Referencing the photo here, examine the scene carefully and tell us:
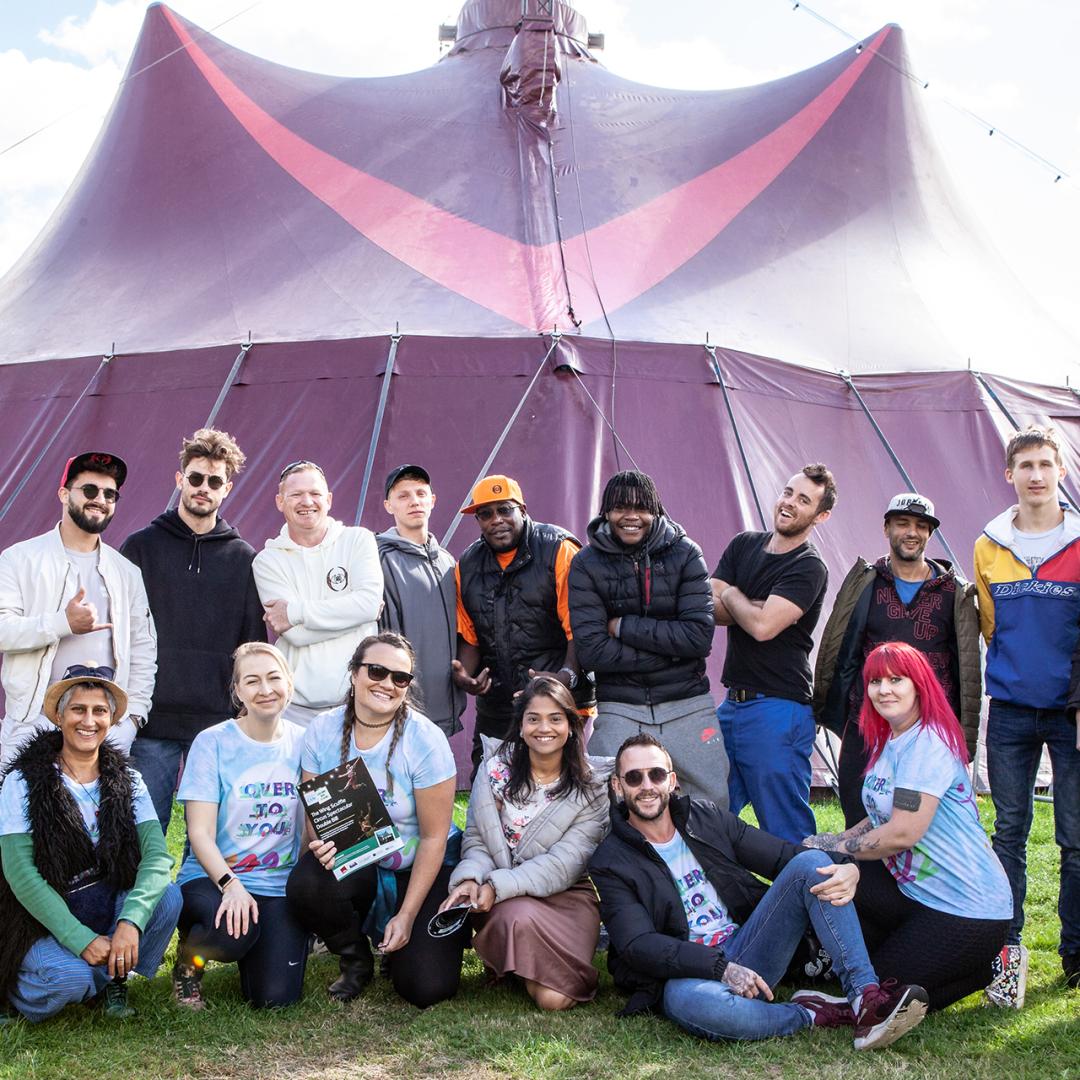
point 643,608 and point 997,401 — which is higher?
point 997,401

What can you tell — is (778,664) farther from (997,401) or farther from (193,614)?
(997,401)

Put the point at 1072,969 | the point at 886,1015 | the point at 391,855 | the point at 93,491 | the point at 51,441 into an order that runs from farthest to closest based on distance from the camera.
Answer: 1. the point at 51,441
2. the point at 93,491
3. the point at 391,855
4. the point at 1072,969
5. the point at 886,1015

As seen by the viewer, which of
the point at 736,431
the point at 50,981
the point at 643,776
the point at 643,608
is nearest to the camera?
the point at 50,981

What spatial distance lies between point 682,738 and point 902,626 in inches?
30.0

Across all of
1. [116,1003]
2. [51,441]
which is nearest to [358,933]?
[116,1003]

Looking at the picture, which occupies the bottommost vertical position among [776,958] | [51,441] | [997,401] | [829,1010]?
[829,1010]

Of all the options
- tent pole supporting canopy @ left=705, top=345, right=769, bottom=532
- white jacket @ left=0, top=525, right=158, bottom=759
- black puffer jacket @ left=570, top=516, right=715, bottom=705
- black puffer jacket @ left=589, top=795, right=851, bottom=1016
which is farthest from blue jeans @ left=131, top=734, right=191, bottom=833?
tent pole supporting canopy @ left=705, top=345, right=769, bottom=532

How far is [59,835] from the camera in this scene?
3150 mm

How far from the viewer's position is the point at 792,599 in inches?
155

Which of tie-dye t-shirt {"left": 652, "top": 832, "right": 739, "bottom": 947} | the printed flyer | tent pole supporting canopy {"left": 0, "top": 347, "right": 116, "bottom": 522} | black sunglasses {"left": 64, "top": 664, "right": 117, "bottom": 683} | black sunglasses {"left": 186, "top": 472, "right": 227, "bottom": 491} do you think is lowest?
tie-dye t-shirt {"left": 652, "top": 832, "right": 739, "bottom": 947}

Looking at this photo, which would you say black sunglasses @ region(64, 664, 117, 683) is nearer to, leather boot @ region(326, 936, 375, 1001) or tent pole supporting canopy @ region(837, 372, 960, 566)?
leather boot @ region(326, 936, 375, 1001)

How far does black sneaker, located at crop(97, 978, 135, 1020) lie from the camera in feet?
10.4

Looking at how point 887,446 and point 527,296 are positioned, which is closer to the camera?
point 887,446

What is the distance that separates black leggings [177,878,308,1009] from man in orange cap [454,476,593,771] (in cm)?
91
